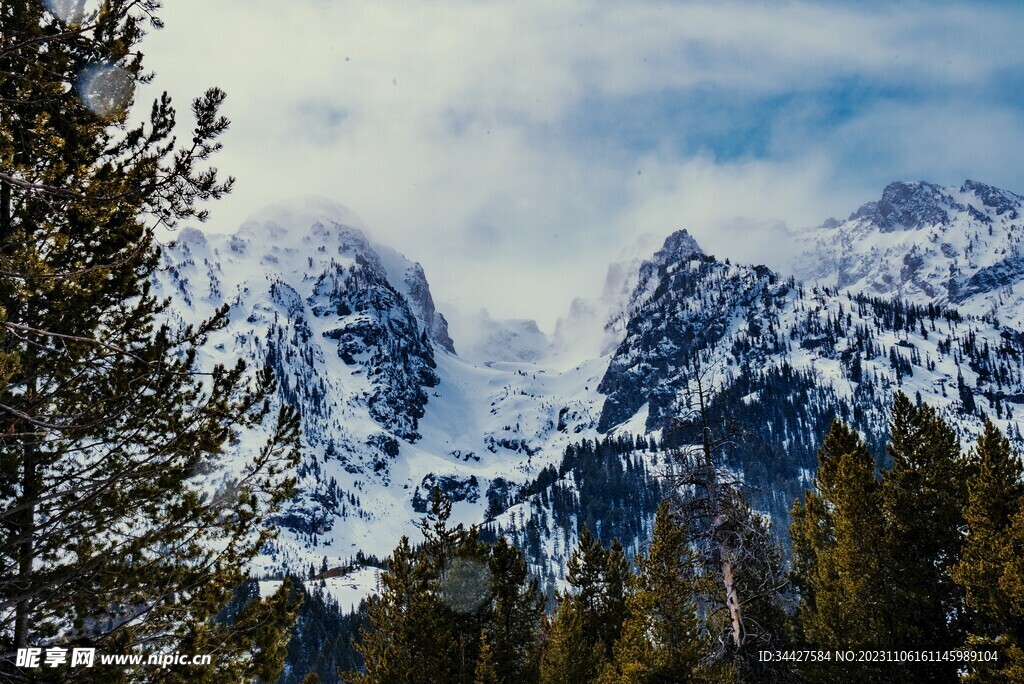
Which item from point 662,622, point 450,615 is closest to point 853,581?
point 662,622

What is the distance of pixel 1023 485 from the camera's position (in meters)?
20.6

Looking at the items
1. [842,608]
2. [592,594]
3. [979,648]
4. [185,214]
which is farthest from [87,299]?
[842,608]

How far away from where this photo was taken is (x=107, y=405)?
909cm

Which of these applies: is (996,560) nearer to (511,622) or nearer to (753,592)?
(753,592)

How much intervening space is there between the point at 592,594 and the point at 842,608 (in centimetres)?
1054

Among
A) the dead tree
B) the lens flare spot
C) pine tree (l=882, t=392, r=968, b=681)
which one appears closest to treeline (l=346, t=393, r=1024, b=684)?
pine tree (l=882, t=392, r=968, b=681)

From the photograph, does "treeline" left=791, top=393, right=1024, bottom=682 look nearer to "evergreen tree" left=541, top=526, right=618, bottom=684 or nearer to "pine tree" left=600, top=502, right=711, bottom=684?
"pine tree" left=600, top=502, right=711, bottom=684

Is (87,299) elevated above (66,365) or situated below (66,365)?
above

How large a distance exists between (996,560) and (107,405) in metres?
22.7

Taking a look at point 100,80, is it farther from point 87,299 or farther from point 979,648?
point 979,648

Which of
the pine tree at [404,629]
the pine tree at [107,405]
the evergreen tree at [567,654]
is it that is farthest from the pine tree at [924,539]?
the pine tree at [107,405]

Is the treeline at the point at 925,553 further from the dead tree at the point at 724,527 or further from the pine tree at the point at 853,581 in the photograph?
the dead tree at the point at 724,527

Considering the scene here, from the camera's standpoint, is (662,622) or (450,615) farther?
(450,615)

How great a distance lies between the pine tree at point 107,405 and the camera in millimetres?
8344
